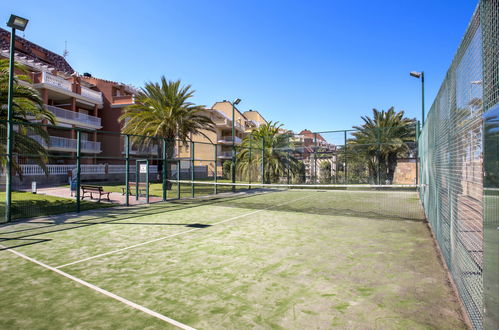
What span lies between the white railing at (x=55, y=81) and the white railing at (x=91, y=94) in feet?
6.73

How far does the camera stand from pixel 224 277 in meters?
4.80

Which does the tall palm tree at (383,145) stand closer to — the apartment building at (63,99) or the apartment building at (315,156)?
the apartment building at (315,156)

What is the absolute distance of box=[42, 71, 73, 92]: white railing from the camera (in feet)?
96.7

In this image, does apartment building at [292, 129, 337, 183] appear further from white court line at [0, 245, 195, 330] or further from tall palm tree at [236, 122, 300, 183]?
white court line at [0, 245, 195, 330]

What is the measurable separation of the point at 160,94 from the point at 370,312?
20525 millimetres

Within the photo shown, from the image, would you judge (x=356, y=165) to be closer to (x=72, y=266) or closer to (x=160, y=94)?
(x=160, y=94)

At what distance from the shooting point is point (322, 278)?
4707mm

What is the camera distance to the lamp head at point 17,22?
906cm

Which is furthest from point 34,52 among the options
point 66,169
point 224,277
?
point 224,277

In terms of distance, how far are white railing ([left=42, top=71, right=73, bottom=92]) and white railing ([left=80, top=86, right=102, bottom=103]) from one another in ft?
6.73

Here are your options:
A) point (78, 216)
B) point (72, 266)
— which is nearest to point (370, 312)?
point (72, 266)

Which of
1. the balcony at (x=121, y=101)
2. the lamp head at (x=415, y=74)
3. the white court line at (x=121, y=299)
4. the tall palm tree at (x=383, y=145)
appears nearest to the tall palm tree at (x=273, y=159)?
the tall palm tree at (x=383, y=145)

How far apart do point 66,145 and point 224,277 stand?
3131 cm

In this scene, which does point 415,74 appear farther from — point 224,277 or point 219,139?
point 219,139
